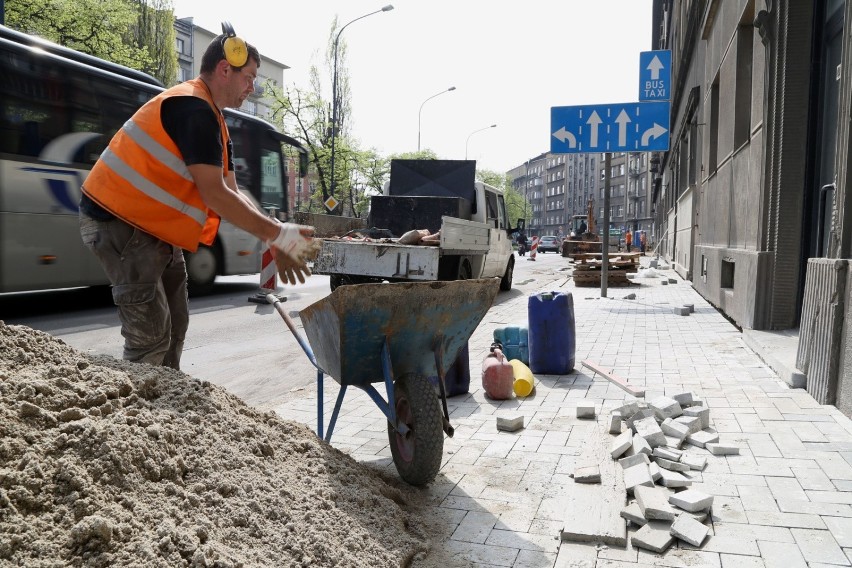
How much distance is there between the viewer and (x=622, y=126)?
12.8 metres

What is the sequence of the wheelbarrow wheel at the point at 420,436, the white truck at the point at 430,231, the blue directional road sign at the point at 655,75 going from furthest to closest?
the blue directional road sign at the point at 655,75 → the white truck at the point at 430,231 → the wheelbarrow wheel at the point at 420,436

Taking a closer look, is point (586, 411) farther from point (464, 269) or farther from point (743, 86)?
point (743, 86)

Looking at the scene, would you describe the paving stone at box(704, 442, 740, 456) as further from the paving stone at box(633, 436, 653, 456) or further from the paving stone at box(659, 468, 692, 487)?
the paving stone at box(659, 468, 692, 487)

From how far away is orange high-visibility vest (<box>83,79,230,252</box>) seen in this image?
10.3ft

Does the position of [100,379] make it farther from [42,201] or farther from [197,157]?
[42,201]

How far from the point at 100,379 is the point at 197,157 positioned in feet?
3.58

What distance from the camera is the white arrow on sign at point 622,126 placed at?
12.8m

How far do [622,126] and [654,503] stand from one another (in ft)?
35.7

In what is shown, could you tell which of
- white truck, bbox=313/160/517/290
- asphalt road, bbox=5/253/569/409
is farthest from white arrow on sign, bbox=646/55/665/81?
asphalt road, bbox=5/253/569/409

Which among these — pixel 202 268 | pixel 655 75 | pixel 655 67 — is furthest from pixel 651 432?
pixel 655 67

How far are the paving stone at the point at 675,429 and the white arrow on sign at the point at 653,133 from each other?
947cm

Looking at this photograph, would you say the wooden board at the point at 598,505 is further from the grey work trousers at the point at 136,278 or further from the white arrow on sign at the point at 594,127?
the white arrow on sign at the point at 594,127

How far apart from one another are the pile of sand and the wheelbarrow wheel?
33cm

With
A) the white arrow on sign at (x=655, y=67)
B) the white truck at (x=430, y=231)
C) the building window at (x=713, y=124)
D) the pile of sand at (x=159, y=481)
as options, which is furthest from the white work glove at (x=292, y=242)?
the white arrow on sign at (x=655, y=67)
